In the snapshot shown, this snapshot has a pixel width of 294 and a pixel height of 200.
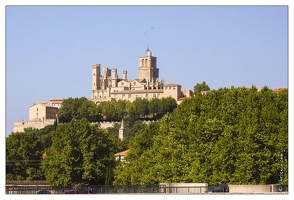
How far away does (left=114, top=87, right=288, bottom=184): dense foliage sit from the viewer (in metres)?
55.1

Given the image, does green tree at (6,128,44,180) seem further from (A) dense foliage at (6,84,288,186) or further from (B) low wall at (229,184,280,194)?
(B) low wall at (229,184,280,194)

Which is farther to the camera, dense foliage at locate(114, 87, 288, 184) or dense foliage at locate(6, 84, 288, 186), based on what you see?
dense foliage at locate(6, 84, 288, 186)

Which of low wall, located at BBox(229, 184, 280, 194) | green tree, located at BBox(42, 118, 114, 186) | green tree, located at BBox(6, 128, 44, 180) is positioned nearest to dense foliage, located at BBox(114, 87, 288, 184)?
low wall, located at BBox(229, 184, 280, 194)

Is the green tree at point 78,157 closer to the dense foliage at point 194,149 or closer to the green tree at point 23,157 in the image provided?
the dense foliage at point 194,149

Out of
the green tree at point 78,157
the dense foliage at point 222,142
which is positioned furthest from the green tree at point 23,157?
the dense foliage at point 222,142

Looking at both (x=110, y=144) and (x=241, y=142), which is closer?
(x=241, y=142)

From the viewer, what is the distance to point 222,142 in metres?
56.5

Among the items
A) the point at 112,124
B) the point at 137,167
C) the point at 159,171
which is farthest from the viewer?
the point at 112,124

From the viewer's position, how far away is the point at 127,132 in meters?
170

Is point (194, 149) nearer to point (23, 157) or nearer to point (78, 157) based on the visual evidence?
point (78, 157)
